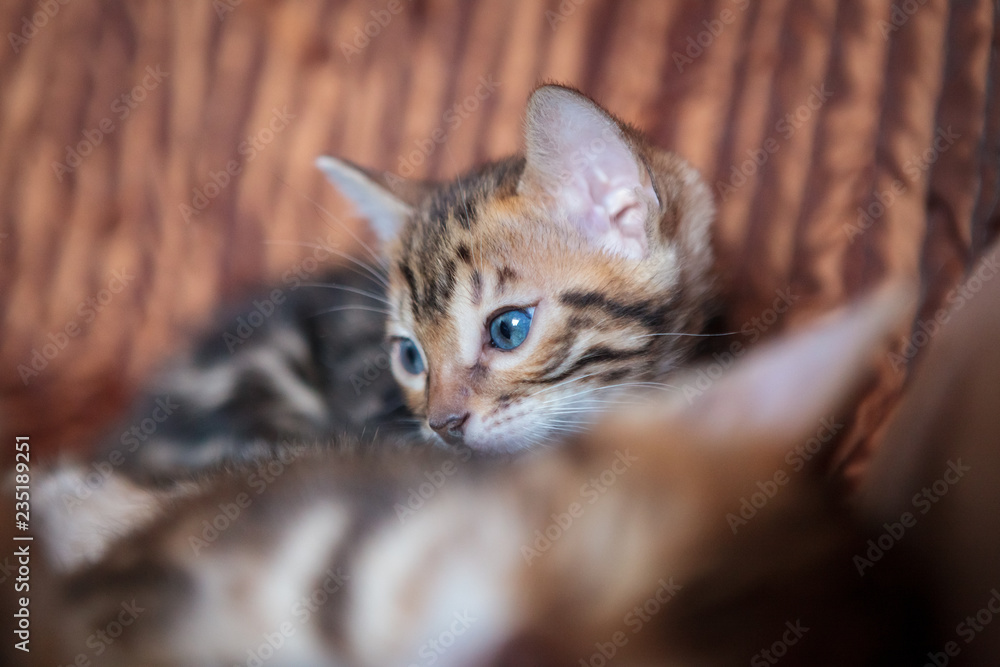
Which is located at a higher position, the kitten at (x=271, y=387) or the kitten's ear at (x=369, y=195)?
the kitten's ear at (x=369, y=195)

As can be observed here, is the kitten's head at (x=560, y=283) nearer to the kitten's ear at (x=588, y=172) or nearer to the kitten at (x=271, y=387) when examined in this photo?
the kitten's ear at (x=588, y=172)

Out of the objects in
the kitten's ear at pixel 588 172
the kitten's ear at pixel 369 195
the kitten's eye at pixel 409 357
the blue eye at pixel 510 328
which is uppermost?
the kitten's ear at pixel 588 172

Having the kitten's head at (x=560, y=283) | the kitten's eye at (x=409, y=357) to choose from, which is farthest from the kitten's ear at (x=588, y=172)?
the kitten's eye at (x=409, y=357)

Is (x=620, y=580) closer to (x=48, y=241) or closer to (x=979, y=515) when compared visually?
(x=979, y=515)

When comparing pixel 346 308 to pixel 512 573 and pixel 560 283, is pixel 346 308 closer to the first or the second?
pixel 560 283

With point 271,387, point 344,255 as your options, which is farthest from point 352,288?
point 271,387

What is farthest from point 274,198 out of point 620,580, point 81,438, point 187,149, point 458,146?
point 620,580

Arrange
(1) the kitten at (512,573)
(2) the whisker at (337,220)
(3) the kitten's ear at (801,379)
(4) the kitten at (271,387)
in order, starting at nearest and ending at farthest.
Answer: (1) the kitten at (512,573) → (3) the kitten's ear at (801,379) → (4) the kitten at (271,387) → (2) the whisker at (337,220)
